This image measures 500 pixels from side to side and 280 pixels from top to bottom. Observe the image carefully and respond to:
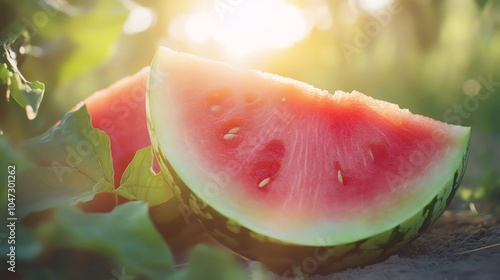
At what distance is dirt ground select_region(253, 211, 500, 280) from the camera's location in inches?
38.5

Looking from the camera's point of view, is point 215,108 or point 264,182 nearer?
point 264,182

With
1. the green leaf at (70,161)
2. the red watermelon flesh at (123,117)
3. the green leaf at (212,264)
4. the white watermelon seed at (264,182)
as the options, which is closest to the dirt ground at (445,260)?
the white watermelon seed at (264,182)

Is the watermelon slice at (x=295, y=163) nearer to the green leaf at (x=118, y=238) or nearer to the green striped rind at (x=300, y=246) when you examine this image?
the green striped rind at (x=300, y=246)

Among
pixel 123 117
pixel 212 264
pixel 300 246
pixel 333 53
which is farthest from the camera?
pixel 333 53

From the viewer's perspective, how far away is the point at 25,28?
142cm

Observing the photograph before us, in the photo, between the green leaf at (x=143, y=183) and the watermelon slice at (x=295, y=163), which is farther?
the green leaf at (x=143, y=183)

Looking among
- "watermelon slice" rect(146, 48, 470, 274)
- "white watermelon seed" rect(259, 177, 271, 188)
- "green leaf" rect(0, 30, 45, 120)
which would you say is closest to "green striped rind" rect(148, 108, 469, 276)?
"watermelon slice" rect(146, 48, 470, 274)

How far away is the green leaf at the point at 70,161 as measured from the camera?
1110 mm

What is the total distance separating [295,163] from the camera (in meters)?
1.09

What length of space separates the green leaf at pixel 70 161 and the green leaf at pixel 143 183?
1.4 inches

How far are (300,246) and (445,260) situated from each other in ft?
1.14

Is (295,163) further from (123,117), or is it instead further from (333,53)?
(333,53)

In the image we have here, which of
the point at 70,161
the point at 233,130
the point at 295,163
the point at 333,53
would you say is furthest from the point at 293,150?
the point at 333,53

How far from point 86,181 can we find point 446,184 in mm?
779
